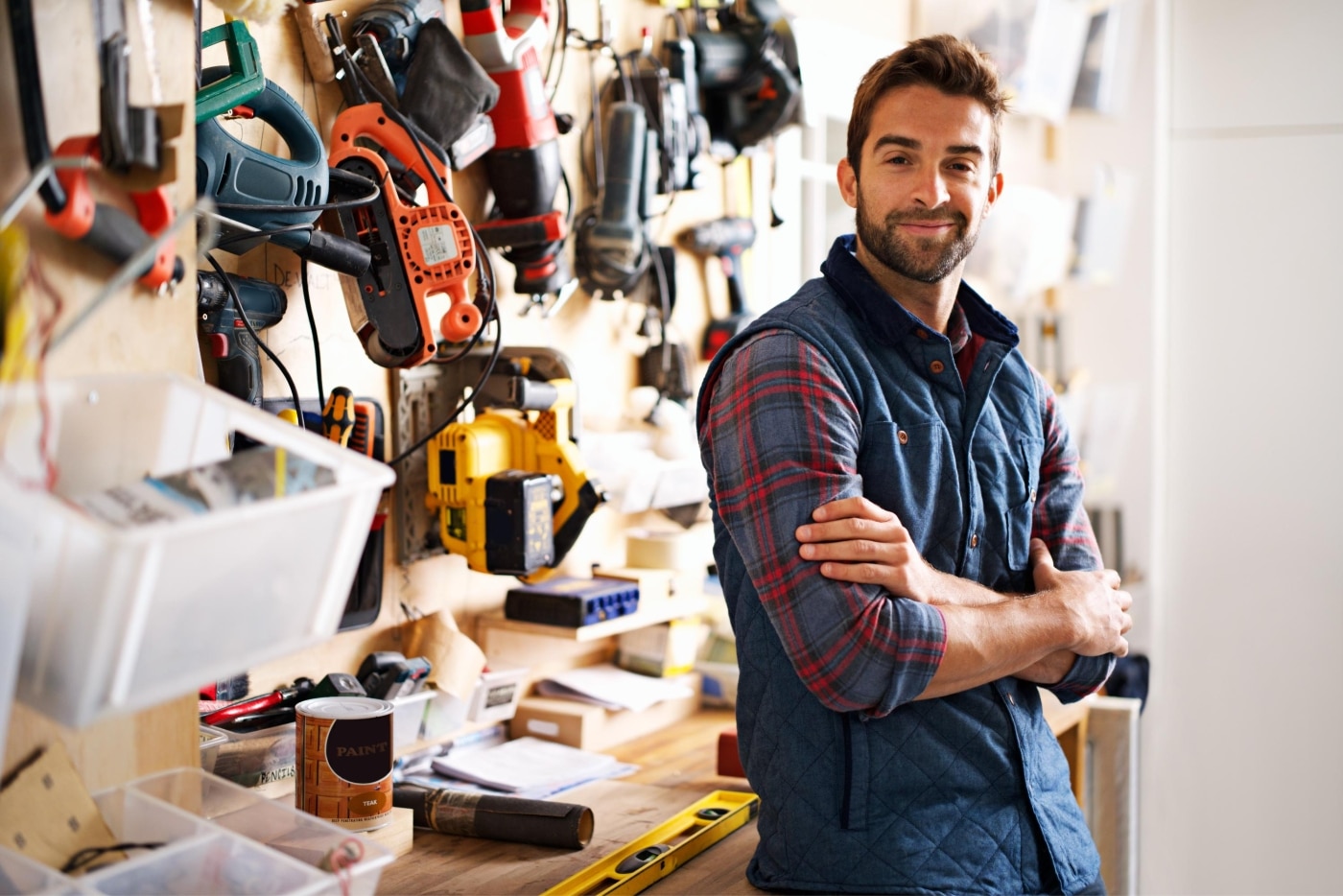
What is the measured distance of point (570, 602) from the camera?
193cm

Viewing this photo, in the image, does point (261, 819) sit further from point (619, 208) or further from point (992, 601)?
point (619, 208)

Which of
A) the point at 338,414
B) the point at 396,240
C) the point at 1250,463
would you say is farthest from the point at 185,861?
the point at 1250,463

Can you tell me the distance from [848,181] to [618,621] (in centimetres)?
81

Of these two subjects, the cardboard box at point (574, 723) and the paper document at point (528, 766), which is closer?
the paper document at point (528, 766)

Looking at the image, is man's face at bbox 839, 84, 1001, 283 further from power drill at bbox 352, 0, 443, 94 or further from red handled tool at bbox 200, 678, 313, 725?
red handled tool at bbox 200, 678, 313, 725

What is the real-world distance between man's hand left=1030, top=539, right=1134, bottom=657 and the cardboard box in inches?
32.7

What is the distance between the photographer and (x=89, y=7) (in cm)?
90

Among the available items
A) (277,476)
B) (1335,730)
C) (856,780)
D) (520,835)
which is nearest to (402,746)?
(520,835)

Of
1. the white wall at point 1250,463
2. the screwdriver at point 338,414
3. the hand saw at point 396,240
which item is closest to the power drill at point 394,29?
the hand saw at point 396,240

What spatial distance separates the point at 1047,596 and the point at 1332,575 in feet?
10.4

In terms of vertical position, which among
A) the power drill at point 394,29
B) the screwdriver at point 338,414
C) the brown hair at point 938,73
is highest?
the power drill at point 394,29

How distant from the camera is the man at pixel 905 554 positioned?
52.3 inches

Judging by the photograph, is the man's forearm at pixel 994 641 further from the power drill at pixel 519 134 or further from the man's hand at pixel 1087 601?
the power drill at pixel 519 134

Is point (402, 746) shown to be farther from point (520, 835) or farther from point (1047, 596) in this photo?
point (1047, 596)
